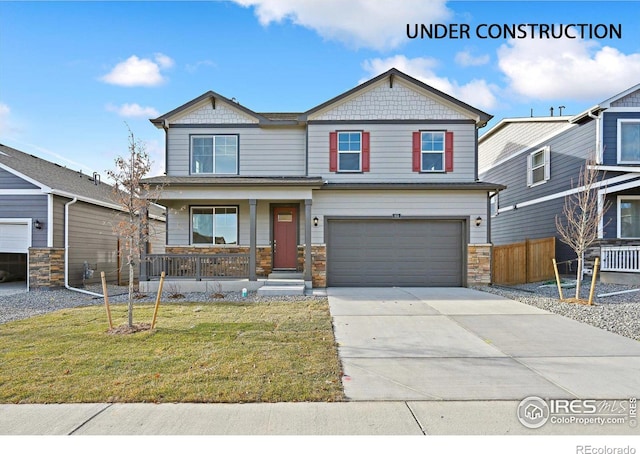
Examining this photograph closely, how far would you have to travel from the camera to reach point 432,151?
12703 mm

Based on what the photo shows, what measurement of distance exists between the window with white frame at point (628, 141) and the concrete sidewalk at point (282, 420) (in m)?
12.9

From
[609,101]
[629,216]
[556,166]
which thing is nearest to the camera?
[609,101]

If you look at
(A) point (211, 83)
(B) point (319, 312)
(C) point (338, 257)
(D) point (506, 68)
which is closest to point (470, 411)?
(B) point (319, 312)

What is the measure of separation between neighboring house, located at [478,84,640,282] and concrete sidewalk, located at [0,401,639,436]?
37.2ft

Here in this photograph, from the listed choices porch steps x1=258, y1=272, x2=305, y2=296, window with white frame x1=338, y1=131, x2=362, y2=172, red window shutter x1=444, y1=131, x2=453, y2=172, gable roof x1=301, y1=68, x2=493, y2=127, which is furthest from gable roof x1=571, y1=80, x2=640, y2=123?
porch steps x1=258, y1=272, x2=305, y2=296

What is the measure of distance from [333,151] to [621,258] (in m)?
9.80

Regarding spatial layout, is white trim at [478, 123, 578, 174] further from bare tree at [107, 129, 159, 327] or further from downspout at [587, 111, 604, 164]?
bare tree at [107, 129, 159, 327]

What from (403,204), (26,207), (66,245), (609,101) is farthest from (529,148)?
(26,207)

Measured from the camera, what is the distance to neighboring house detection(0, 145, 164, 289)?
462 inches

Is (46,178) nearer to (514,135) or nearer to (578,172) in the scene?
(578,172)

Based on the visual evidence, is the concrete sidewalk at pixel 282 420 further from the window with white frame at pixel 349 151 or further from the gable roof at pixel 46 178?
the window with white frame at pixel 349 151

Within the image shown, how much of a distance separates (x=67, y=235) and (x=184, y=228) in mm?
3782

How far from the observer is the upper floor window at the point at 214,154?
42.9 feet


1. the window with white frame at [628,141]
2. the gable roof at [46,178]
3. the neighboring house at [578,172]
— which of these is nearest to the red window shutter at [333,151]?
the gable roof at [46,178]
